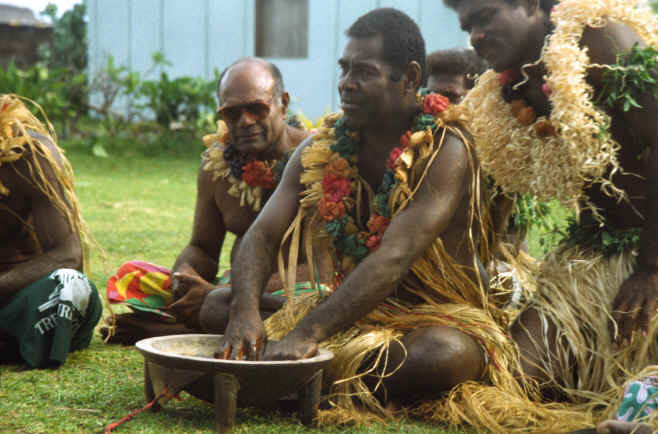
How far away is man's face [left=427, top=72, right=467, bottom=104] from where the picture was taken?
17.7ft

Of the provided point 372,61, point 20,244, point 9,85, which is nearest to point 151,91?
point 9,85

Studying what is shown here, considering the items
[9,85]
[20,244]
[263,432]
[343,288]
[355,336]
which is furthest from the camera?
[9,85]

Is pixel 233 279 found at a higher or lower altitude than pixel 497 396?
higher

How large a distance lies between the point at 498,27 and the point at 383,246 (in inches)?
37.3

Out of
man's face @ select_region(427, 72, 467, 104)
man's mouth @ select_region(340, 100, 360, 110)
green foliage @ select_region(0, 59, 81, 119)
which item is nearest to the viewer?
man's mouth @ select_region(340, 100, 360, 110)

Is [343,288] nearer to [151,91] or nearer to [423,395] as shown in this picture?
[423,395]

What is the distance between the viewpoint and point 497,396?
3100 millimetres

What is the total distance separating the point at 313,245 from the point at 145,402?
2.99 ft

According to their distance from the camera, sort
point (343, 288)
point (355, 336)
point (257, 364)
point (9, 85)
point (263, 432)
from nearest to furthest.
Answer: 1. point (257, 364)
2. point (263, 432)
3. point (343, 288)
4. point (355, 336)
5. point (9, 85)

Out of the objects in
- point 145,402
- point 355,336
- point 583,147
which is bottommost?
point 145,402

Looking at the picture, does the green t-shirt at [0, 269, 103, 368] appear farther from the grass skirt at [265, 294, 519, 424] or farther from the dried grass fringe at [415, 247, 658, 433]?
the dried grass fringe at [415, 247, 658, 433]

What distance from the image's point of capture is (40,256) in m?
3.90

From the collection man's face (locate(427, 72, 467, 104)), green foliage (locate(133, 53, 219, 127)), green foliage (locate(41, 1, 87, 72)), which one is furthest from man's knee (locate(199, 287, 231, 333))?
green foliage (locate(41, 1, 87, 72))

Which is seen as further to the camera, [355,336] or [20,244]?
[20,244]
